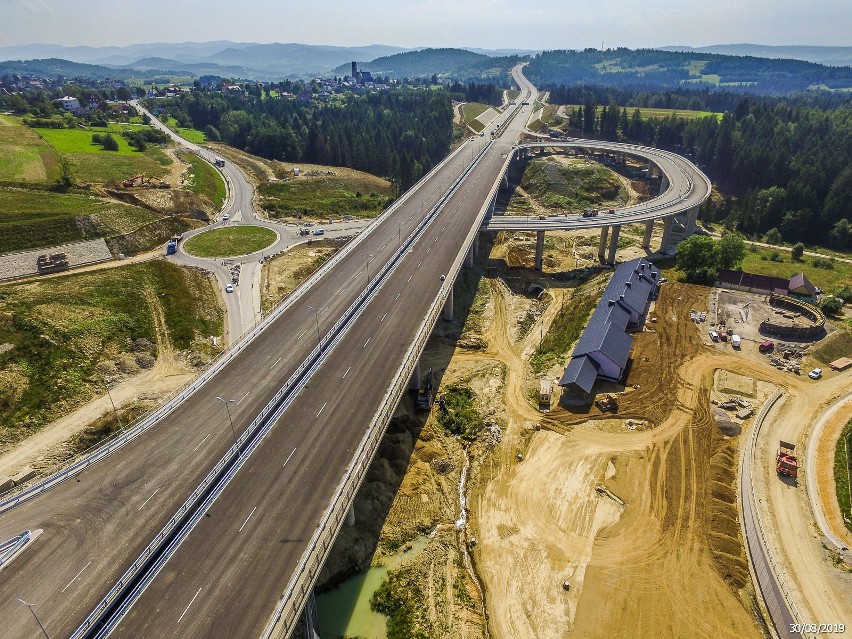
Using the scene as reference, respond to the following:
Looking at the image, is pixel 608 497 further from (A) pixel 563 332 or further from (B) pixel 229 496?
(B) pixel 229 496

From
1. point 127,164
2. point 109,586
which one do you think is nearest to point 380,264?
point 109,586

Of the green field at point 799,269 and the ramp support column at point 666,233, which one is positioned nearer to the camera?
the green field at point 799,269

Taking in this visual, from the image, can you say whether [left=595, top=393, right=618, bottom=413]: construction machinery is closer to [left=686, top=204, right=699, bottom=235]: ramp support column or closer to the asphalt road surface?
the asphalt road surface

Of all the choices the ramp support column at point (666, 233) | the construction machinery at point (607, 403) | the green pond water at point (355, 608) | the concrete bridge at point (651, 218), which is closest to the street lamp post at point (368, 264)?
the concrete bridge at point (651, 218)

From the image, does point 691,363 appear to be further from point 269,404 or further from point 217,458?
point 217,458

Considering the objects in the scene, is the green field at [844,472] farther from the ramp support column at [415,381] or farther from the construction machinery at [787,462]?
the ramp support column at [415,381]

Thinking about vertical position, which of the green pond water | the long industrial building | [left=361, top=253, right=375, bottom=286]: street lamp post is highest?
[left=361, top=253, right=375, bottom=286]: street lamp post

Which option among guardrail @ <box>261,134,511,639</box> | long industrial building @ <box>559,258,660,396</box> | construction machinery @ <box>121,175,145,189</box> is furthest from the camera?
construction machinery @ <box>121,175,145,189</box>

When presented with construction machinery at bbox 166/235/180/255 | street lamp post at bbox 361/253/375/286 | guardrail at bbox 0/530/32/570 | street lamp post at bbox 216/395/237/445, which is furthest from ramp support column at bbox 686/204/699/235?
guardrail at bbox 0/530/32/570
